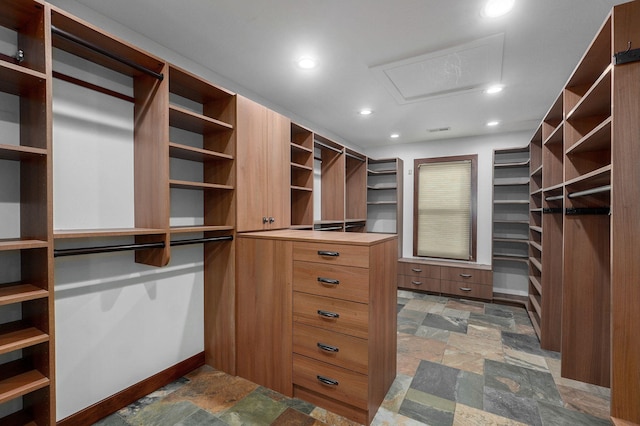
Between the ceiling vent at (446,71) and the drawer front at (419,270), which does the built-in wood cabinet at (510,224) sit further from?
the ceiling vent at (446,71)

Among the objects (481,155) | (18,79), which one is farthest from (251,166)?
(481,155)

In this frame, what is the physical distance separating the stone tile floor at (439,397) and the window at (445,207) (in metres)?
2.18

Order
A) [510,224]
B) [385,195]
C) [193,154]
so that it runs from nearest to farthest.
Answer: [193,154], [510,224], [385,195]

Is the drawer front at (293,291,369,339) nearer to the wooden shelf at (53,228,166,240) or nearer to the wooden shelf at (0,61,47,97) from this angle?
the wooden shelf at (53,228,166,240)

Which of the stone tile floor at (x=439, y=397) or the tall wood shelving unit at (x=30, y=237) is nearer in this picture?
the tall wood shelving unit at (x=30, y=237)

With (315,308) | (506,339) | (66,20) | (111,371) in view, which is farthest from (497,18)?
(111,371)

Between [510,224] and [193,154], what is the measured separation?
4.79 m

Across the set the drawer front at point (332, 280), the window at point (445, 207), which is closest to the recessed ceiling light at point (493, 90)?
the window at point (445, 207)

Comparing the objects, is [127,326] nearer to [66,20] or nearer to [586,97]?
[66,20]

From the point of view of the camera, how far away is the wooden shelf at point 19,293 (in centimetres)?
124

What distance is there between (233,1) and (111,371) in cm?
256

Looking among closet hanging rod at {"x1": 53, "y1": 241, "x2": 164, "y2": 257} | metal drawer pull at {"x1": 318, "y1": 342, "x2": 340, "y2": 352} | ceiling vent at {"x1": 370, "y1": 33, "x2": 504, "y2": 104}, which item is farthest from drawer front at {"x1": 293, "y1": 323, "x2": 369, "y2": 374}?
ceiling vent at {"x1": 370, "y1": 33, "x2": 504, "y2": 104}

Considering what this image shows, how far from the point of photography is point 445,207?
509cm

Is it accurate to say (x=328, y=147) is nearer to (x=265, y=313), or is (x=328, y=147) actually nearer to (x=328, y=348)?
(x=265, y=313)
